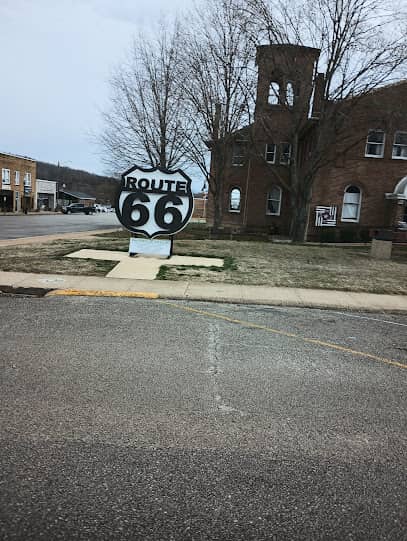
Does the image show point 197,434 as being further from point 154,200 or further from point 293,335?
point 154,200

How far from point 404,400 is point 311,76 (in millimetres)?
19550

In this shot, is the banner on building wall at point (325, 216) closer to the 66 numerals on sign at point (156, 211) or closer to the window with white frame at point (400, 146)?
the window with white frame at point (400, 146)

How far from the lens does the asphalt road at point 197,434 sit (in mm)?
2477

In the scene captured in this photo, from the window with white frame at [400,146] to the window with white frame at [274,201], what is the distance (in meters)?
7.35

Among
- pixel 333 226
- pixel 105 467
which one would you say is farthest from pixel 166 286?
pixel 333 226

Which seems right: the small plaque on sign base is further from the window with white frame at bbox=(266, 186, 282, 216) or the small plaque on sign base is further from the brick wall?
the window with white frame at bbox=(266, 186, 282, 216)

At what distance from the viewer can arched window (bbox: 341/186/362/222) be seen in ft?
83.4

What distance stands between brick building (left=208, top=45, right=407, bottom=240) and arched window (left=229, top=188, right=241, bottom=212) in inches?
17.1

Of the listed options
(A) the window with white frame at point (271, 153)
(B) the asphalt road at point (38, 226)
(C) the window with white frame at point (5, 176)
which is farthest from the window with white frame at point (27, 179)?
(A) the window with white frame at point (271, 153)

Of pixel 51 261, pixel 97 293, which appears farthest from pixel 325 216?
pixel 97 293

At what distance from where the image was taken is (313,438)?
3439 millimetres

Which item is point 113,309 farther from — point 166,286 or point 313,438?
point 313,438

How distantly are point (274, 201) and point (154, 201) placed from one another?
61.4 ft

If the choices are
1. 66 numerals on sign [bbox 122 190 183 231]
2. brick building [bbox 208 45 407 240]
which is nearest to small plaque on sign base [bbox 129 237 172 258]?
66 numerals on sign [bbox 122 190 183 231]
